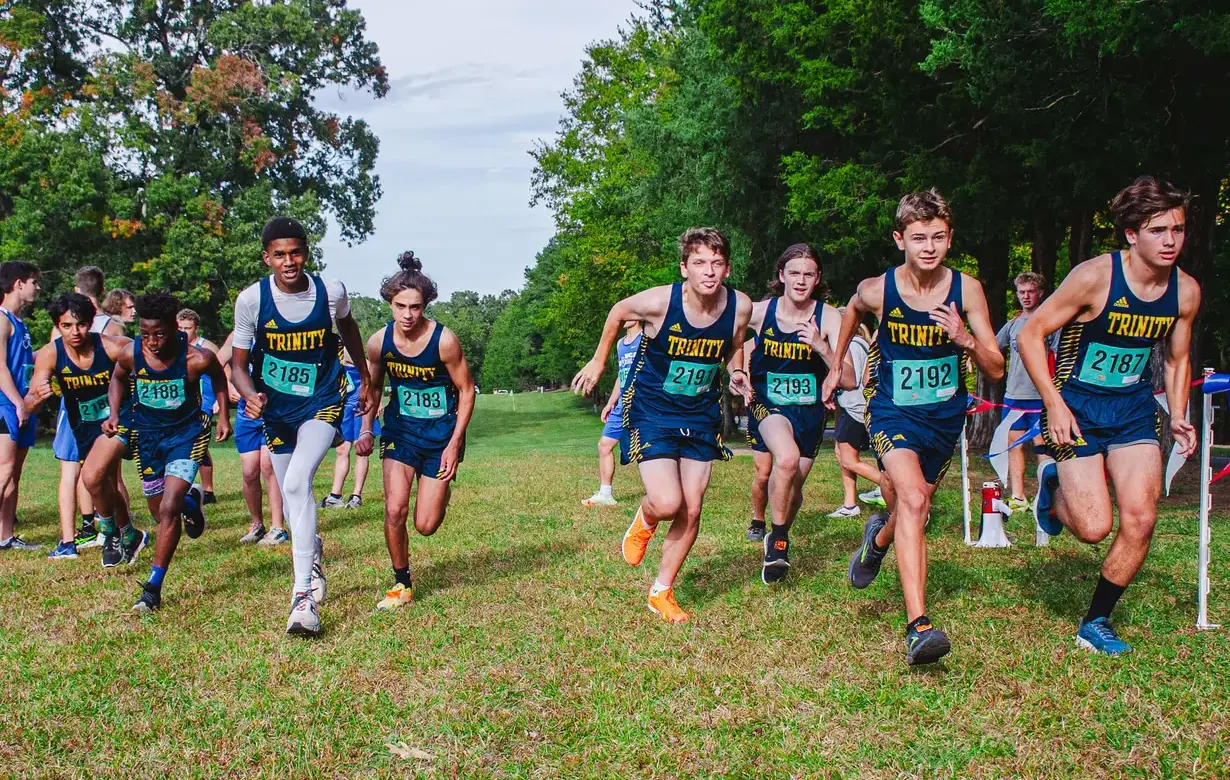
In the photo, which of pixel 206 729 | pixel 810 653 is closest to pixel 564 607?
pixel 810 653

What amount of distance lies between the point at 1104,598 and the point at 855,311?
209 centimetres

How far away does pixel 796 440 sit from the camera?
295 inches

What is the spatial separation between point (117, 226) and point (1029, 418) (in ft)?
107

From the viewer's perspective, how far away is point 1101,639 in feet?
17.4

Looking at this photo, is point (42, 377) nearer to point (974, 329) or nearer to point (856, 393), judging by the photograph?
point (974, 329)

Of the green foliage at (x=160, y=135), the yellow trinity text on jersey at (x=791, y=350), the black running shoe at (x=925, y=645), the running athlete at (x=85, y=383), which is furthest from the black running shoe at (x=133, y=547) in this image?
the green foliage at (x=160, y=135)

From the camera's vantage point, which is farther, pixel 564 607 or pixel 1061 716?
pixel 564 607

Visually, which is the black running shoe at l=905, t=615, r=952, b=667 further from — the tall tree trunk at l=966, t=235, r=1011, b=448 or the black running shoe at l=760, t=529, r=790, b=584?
the tall tree trunk at l=966, t=235, r=1011, b=448

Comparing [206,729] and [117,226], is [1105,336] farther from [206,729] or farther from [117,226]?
[117,226]

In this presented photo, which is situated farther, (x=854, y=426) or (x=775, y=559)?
(x=854, y=426)

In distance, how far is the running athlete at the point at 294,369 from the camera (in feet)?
20.3

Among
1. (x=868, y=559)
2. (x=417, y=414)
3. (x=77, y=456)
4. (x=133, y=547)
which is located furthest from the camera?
(x=77, y=456)

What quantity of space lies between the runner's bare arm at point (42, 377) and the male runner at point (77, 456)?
323mm

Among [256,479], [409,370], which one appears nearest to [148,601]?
[409,370]
